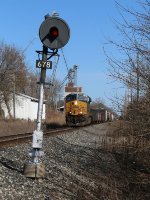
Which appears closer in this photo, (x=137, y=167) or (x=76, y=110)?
(x=137, y=167)

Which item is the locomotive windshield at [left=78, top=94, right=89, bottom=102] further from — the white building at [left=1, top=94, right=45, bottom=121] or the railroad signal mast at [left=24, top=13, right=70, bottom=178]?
the white building at [left=1, top=94, right=45, bottom=121]

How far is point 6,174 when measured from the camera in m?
10.0

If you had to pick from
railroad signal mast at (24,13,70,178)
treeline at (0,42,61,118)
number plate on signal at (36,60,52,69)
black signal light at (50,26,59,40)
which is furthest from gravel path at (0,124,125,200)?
treeline at (0,42,61,118)

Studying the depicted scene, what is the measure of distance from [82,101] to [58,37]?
34172 mm

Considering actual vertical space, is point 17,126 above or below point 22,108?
below

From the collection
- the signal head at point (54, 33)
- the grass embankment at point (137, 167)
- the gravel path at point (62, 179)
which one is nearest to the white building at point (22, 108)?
the gravel path at point (62, 179)

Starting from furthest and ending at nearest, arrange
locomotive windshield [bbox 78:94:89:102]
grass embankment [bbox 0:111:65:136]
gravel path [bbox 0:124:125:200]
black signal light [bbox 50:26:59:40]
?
locomotive windshield [bbox 78:94:89:102]
grass embankment [bbox 0:111:65:136]
black signal light [bbox 50:26:59:40]
gravel path [bbox 0:124:125:200]

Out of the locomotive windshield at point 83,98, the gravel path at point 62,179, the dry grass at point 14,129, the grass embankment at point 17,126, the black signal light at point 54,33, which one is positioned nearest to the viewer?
the gravel path at point 62,179

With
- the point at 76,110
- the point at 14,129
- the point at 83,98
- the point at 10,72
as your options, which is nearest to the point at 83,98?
the point at 83,98

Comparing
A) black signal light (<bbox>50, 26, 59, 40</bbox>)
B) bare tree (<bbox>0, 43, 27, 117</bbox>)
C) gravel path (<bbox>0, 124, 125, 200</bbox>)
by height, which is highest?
bare tree (<bbox>0, 43, 27, 117</bbox>)

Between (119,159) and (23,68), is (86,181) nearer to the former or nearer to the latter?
(119,159)

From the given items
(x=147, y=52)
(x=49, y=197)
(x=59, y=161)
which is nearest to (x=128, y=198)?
(x=49, y=197)

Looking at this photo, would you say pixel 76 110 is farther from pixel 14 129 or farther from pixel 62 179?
pixel 62 179

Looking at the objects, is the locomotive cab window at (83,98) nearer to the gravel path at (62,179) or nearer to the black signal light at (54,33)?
the gravel path at (62,179)
